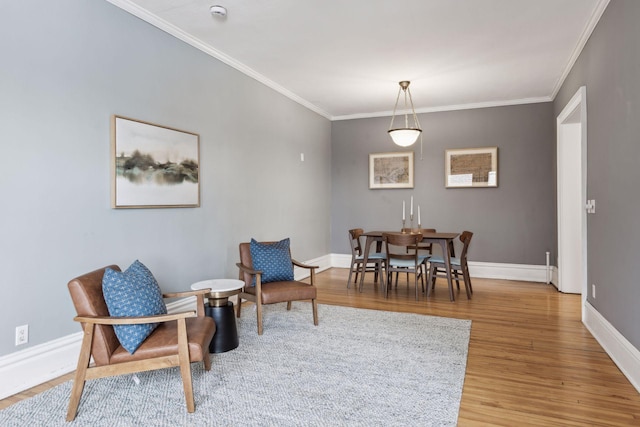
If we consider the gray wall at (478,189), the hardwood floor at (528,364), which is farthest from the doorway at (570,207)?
the gray wall at (478,189)

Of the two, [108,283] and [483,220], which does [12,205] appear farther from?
[483,220]

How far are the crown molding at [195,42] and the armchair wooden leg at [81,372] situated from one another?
8.16 feet

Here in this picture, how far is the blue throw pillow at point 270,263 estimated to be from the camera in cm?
392

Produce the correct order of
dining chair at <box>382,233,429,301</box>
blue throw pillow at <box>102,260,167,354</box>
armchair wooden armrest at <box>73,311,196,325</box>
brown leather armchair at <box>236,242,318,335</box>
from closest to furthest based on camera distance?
armchair wooden armrest at <box>73,311,196,325</box> → blue throw pillow at <box>102,260,167,354</box> → brown leather armchair at <box>236,242,318,335</box> → dining chair at <box>382,233,429,301</box>

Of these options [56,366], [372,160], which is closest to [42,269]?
[56,366]

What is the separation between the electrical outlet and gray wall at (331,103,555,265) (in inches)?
207

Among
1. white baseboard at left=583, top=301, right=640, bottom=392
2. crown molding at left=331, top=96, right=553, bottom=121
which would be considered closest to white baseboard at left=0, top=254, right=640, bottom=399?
white baseboard at left=583, top=301, right=640, bottom=392

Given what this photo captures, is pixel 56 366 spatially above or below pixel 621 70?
below

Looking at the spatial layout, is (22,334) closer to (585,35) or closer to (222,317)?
(222,317)

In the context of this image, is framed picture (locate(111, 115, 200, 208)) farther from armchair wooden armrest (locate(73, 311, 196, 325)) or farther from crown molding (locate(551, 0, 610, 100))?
crown molding (locate(551, 0, 610, 100))

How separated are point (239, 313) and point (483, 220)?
4219 mm

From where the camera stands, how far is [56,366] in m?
2.71

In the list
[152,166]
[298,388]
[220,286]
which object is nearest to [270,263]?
[220,286]

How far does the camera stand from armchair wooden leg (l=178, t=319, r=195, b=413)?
220 centimetres
